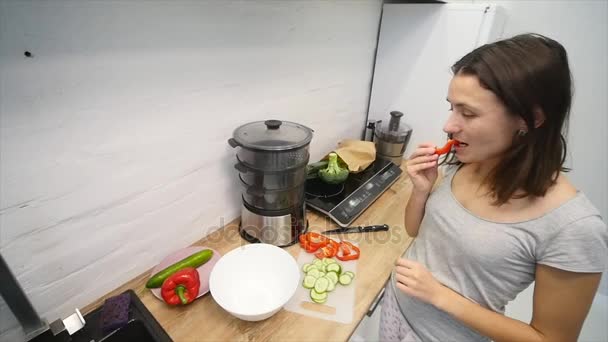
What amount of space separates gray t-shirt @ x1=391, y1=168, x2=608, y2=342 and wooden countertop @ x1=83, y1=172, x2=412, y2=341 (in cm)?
10

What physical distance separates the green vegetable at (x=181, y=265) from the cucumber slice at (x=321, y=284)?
0.34 meters

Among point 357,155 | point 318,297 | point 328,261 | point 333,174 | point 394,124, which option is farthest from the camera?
point 394,124

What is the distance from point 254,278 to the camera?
0.81 m

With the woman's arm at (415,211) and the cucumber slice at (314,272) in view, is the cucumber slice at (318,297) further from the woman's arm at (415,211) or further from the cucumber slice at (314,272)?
the woman's arm at (415,211)

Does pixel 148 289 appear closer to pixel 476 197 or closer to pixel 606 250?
pixel 476 197

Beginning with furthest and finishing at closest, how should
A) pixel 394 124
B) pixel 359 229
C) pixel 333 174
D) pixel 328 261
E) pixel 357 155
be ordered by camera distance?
pixel 394 124
pixel 357 155
pixel 333 174
pixel 359 229
pixel 328 261

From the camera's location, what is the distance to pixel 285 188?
2.88 ft

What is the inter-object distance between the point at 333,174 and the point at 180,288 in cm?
68

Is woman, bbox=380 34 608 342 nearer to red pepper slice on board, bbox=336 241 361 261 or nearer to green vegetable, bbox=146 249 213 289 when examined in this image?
red pepper slice on board, bbox=336 241 361 261

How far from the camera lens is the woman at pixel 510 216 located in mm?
520

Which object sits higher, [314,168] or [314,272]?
[314,168]

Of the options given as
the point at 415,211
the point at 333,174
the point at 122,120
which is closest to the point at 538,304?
the point at 415,211

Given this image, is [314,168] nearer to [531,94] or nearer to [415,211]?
[415,211]

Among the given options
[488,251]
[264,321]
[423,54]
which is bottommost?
[264,321]
